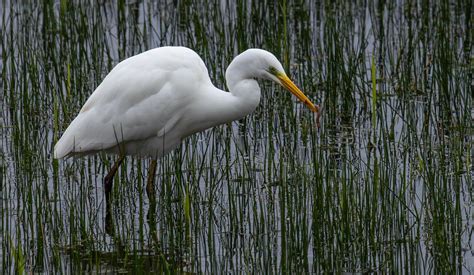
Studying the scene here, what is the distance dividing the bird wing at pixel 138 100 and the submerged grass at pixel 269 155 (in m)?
0.25

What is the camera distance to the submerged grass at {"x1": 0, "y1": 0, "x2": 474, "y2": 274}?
6.29m

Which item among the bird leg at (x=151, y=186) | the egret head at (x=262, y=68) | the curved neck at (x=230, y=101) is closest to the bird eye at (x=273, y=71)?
the egret head at (x=262, y=68)

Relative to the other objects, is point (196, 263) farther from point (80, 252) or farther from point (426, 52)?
point (426, 52)

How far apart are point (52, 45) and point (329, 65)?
2.67 metres

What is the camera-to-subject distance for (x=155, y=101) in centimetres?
746

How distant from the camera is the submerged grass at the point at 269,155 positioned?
248 inches

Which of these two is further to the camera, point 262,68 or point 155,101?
point 155,101

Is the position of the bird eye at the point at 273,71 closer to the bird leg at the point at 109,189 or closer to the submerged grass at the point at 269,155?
the submerged grass at the point at 269,155

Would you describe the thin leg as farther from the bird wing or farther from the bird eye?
the bird eye

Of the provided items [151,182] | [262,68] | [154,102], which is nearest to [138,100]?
[154,102]

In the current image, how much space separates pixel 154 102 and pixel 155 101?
0.01 meters

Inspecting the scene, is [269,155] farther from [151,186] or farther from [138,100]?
[138,100]

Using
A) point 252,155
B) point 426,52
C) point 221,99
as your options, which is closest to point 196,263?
point 221,99

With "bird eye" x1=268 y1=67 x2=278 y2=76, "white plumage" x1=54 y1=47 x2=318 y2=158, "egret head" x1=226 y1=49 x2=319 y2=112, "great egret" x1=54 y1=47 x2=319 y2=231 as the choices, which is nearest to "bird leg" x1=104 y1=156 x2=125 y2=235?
"great egret" x1=54 y1=47 x2=319 y2=231
